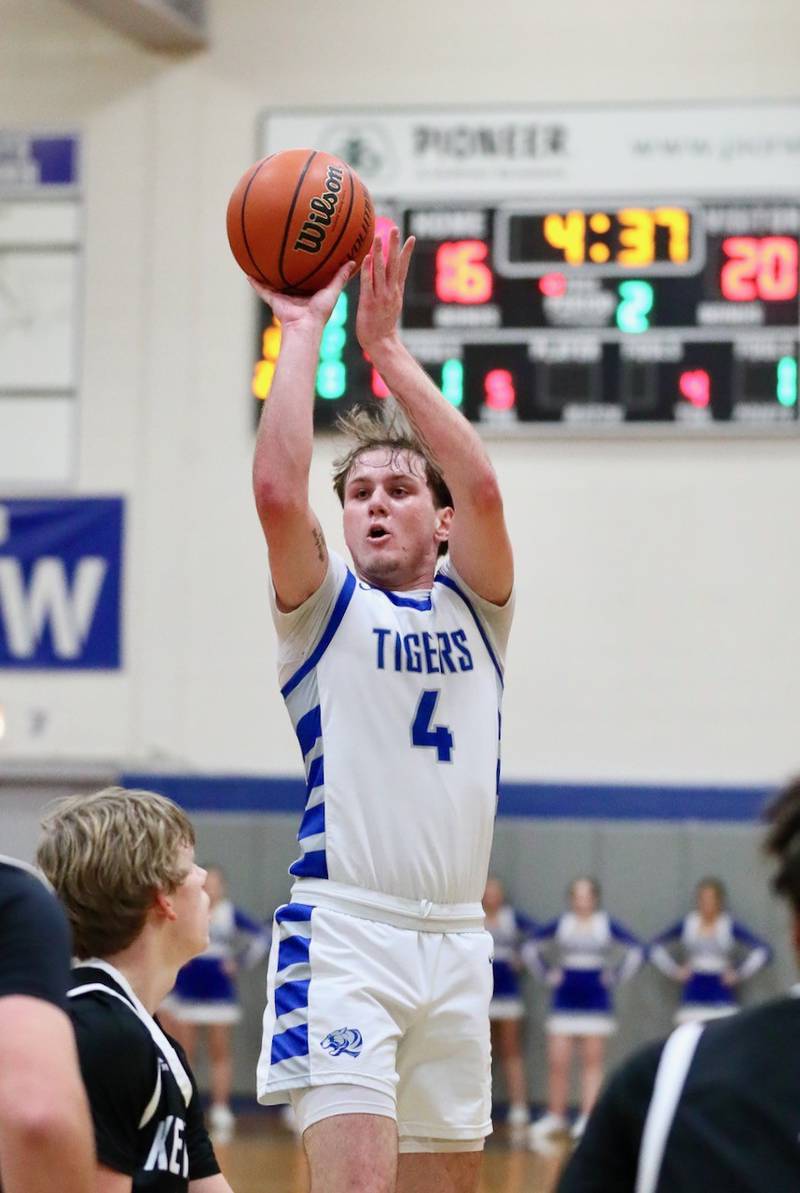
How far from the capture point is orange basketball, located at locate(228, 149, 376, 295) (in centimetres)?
394

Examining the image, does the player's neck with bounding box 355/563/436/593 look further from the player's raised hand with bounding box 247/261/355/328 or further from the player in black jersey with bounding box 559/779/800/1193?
the player in black jersey with bounding box 559/779/800/1193

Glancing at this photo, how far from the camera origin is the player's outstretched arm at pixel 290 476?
3559 mm

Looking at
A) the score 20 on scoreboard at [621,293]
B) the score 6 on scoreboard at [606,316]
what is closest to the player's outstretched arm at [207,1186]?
the score 20 on scoreboard at [621,293]

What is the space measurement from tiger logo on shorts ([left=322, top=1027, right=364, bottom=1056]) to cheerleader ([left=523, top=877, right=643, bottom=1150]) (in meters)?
8.89

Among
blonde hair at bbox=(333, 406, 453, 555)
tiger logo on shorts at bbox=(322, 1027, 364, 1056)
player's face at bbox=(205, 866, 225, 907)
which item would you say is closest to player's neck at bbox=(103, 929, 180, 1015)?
tiger logo on shorts at bbox=(322, 1027, 364, 1056)

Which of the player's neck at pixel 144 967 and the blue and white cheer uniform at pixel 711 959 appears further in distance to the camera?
the blue and white cheer uniform at pixel 711 959

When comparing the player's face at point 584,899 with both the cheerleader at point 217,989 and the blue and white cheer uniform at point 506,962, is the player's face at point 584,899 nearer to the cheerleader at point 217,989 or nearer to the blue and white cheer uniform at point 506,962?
the blue and white cheer uniform at point 506,962

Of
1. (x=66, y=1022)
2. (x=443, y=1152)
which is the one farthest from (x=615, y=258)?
(x=66, y=1022)

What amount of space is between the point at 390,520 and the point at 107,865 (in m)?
1.44

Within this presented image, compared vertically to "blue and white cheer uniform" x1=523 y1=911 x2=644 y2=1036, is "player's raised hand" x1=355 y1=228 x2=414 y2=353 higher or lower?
higher

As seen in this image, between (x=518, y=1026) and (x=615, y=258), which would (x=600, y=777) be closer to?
(x=518, y=1026)

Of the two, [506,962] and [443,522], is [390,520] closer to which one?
[443,522]

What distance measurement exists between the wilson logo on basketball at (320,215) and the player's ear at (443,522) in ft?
2.21

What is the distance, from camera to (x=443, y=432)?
12.3ft
